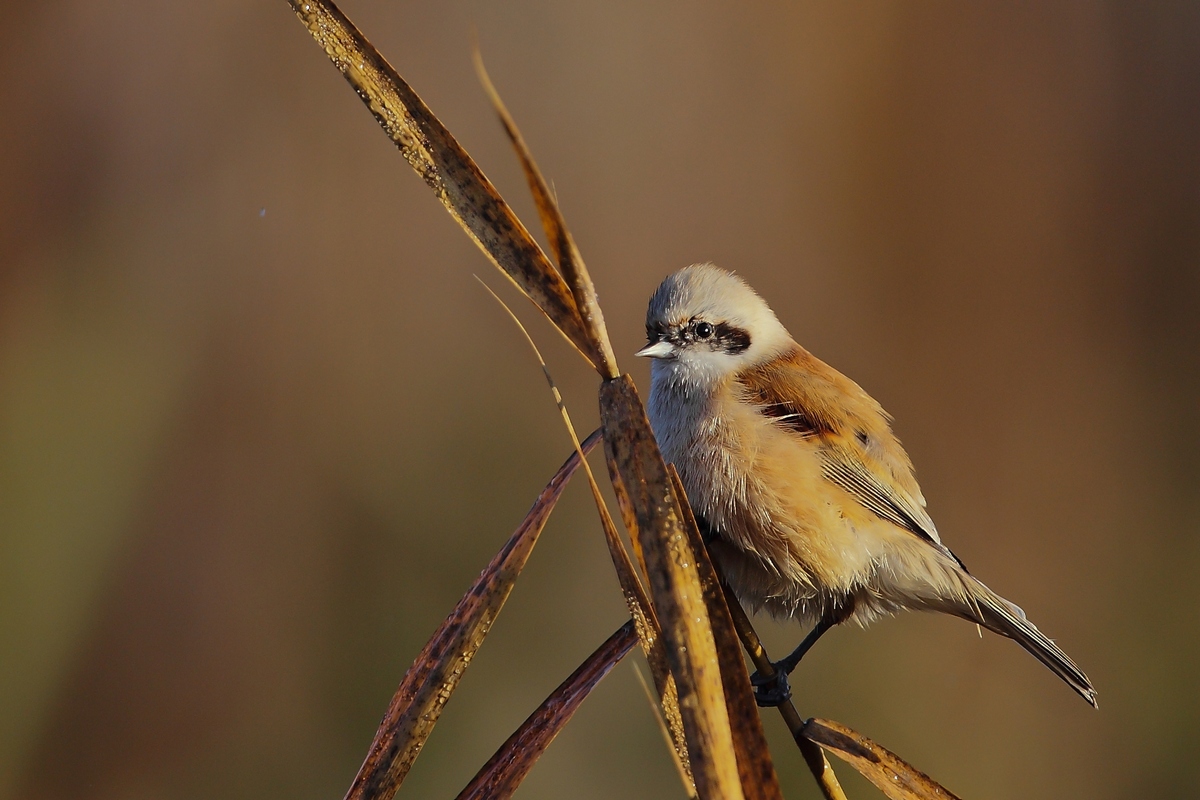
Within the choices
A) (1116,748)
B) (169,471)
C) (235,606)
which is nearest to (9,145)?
(169,471)

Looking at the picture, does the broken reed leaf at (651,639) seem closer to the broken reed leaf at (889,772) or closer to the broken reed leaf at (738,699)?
the broken reed leaf at (738,699)

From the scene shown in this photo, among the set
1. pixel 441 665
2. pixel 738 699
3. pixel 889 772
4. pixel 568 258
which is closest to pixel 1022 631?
pixel 889 772

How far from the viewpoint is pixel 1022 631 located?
2008mm

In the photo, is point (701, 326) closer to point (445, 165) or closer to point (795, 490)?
point (795, 490)

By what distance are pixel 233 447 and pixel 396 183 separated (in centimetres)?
143

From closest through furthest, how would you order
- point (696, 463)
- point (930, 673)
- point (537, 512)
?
point (537, 512)
point (696, 463)
point (930, 673)

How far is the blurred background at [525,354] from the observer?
12.2 feet

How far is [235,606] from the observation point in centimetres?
397

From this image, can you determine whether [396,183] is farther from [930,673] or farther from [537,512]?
[537,512]

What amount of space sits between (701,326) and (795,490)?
505 millimetres

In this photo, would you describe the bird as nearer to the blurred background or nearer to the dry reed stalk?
the dry reed stalk

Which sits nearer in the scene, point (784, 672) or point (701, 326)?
point (784, 672)

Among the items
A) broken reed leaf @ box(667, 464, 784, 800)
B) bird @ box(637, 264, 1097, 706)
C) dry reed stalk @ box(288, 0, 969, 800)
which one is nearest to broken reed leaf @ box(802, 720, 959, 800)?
dry reed stalk @ box(288, 0, 969, 800)

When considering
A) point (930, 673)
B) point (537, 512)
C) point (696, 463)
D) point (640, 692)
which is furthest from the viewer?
point (930, 673)
